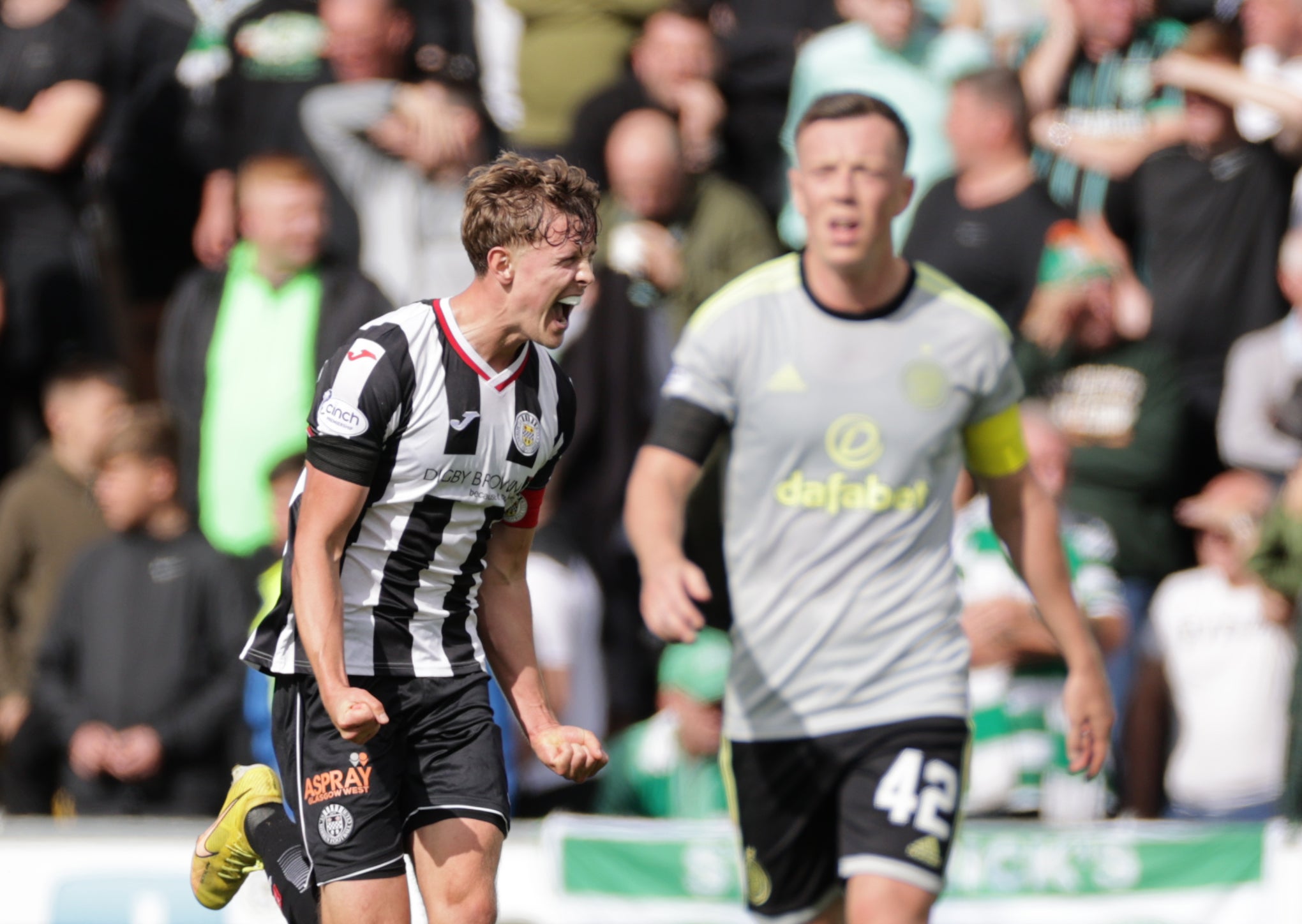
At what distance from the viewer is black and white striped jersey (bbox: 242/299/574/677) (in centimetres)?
462

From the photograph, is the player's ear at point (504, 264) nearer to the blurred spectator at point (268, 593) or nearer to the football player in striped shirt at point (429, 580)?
the football player in striped shirt at point (429, 580)

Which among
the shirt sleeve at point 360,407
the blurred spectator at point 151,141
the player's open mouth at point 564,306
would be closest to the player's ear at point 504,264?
the player's open mouth at point 564,306

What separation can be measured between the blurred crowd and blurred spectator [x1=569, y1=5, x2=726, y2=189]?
0.02 m

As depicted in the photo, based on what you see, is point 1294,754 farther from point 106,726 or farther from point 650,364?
point 106,726

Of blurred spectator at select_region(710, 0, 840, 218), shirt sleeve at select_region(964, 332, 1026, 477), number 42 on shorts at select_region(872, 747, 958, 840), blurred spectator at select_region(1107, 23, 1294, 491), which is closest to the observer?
number 42 on shorts at select_region(872, 747, 958, 840)

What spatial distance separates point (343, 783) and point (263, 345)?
15.0 ft

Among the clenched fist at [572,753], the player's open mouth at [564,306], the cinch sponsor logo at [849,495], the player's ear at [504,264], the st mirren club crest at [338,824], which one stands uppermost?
the player's ear at [504,264]

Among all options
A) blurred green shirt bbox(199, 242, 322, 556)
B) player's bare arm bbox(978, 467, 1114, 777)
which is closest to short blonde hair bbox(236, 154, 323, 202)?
blurred green shirt bbox(199, 242, 322, 556)

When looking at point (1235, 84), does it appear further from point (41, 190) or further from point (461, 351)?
point (41, 190)

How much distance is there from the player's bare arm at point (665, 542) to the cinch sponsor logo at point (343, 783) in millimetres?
998

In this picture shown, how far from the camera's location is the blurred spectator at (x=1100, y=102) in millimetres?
9742

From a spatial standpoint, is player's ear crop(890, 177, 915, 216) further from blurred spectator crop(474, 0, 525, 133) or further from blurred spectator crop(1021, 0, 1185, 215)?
blurred spectator crop(474, 0, 525, 133)

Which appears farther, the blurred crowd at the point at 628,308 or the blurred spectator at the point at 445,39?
the blurred spectator at the point at 445,39

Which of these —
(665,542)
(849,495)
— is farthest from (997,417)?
(665,542)
